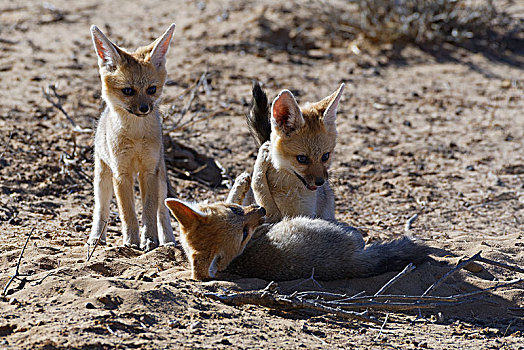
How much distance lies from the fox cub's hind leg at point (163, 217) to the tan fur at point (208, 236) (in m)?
1.08

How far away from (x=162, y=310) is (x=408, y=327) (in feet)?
5.33

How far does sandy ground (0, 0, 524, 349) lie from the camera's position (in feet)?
13.3

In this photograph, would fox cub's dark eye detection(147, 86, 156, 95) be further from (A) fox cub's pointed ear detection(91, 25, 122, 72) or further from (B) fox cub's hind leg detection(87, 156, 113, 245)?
(B) fox cub's hind leg detection(87, 156, 113, 245)

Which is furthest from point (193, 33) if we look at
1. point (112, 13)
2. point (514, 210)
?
point (514, 210)

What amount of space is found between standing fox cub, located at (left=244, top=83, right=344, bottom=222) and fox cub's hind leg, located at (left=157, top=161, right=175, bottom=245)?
77cm

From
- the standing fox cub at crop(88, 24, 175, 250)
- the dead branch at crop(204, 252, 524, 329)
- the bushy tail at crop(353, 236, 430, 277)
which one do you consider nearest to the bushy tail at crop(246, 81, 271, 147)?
the standing fox cub at crop(88, 24, 175, 250)

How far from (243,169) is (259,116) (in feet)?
6.03

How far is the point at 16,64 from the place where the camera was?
991 centimetres

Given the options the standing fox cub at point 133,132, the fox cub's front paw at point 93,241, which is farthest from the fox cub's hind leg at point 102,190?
the fox cub's front paw at point 93,241

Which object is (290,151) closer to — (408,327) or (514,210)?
(408,327)

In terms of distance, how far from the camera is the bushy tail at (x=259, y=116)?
607 cm

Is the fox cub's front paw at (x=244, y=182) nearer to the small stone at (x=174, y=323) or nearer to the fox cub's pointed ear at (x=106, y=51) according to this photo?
the fox cub's pointed ear at (x=106, y=51)

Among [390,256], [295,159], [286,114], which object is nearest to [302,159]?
[295,159]

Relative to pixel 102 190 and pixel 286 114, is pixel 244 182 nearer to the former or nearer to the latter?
pixel 286 114
